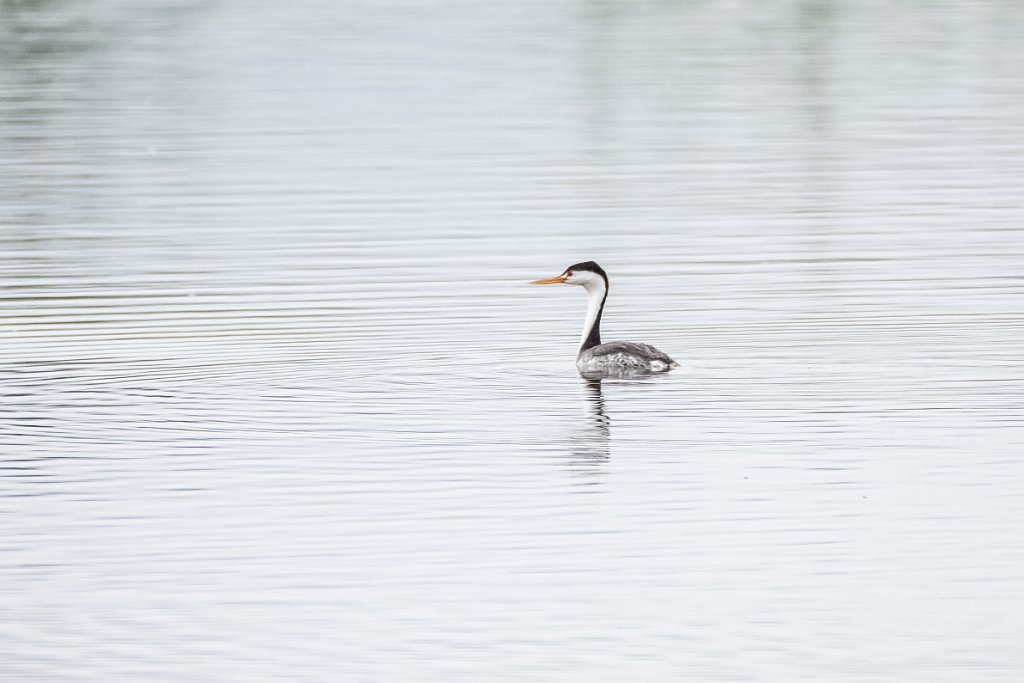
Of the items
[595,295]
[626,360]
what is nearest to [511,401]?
[626,360]

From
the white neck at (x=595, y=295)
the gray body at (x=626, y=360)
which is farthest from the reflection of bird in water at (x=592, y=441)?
the white neck at (x=595, y=295)

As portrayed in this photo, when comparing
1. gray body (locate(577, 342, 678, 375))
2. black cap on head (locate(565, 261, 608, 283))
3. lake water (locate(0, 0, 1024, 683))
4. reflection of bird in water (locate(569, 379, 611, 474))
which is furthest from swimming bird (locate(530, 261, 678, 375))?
reflection of bird in water (locate(569, 379, 611, 474))

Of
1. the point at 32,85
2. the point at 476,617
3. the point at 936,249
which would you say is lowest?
the point at 476,617

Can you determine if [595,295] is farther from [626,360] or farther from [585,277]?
[626,360]

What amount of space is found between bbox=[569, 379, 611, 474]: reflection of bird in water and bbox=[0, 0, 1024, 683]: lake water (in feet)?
0.15

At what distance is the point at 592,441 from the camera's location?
14117 mm

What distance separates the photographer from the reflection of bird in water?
13391mm

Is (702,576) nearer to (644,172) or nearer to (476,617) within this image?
(476,617)

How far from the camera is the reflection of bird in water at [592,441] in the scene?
1339 cm

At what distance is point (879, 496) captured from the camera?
12.3m

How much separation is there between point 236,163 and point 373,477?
1976 cm

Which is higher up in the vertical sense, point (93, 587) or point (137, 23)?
point (137, 23)

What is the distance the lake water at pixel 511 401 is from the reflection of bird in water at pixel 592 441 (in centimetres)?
5

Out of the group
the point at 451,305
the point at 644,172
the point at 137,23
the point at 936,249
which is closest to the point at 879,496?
the point at 451,305
